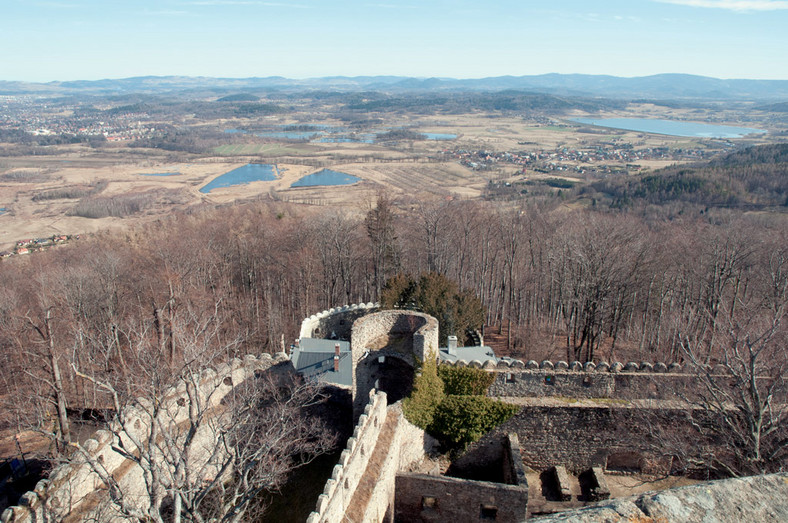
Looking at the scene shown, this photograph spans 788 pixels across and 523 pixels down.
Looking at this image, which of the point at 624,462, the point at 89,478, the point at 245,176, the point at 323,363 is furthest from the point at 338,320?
the point at 245,176

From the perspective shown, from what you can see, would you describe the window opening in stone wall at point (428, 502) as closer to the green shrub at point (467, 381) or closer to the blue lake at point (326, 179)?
the green shrub at point (467, 381)

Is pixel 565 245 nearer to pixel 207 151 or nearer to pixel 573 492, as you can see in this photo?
pixel 573 492

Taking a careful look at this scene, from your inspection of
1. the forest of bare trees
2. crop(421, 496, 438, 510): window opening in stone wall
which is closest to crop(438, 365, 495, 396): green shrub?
crop(421, 496, 438, 510): window opening in stone wall

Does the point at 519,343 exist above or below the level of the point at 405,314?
below

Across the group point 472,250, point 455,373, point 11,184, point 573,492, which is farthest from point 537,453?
point 11,184

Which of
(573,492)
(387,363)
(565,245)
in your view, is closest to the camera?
(573,492)

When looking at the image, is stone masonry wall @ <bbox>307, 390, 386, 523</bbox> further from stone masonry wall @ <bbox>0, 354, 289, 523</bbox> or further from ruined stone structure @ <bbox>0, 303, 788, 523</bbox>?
stone masonry wall @ <bbox>0, 354, 289, 523</bbox>
